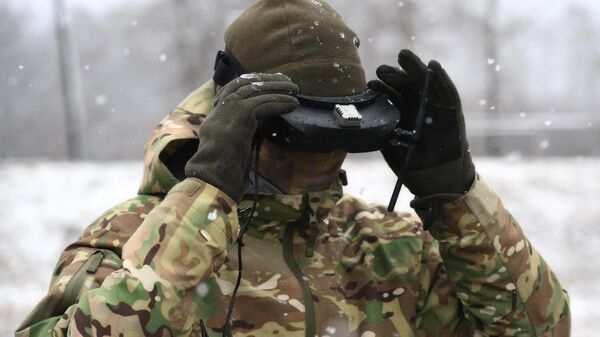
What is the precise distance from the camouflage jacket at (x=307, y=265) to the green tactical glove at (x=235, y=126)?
4 centimetres

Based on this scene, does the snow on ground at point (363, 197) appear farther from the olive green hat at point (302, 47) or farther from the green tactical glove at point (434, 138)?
the olive green hat at point (302, 47)

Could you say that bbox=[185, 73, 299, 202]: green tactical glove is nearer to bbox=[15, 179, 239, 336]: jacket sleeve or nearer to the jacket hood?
bbox=[15, 179, 239, 336]: jacket sleeve

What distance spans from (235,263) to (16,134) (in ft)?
47.4

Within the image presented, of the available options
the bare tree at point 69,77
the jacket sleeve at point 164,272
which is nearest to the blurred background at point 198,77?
the bare tree at point 69,77

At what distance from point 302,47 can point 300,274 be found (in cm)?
55

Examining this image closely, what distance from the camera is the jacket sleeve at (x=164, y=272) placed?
1.77 m

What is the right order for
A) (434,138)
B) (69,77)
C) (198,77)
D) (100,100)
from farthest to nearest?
(100,100)
(198,77)
(69,77)
(434,138)

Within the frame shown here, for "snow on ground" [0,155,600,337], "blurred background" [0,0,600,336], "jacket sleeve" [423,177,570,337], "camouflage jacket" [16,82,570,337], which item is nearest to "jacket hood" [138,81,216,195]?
"camouflage jacket" [16,82,570,337]

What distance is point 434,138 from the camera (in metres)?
2.13

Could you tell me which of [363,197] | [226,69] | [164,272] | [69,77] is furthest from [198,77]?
[164,272]

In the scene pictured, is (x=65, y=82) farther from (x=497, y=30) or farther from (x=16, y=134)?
(x=497, y=30)

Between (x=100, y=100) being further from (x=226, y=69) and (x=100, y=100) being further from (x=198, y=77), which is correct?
(x=226, y=69)

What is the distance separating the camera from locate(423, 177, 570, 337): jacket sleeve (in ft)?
6.88

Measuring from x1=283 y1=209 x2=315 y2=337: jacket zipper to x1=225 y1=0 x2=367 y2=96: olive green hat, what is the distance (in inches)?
13.4
